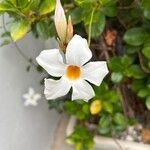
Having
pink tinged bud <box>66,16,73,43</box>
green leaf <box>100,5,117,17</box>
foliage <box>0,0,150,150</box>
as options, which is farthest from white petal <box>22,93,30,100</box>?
pink tinged bud <box>66,16,73,43</box>

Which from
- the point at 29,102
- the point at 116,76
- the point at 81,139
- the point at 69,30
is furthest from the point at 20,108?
the point at 69,30

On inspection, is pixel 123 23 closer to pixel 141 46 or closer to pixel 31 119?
pixel 141 46

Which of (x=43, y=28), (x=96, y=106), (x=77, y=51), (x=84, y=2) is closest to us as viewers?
(x=77, y=51)

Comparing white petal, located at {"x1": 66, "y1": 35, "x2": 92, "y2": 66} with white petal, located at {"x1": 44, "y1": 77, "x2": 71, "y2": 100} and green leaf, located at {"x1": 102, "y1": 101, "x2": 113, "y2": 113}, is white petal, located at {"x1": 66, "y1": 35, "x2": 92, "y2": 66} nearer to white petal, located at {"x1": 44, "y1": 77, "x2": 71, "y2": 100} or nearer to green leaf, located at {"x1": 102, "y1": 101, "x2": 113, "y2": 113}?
white petal, located at {"x1": 44, "y1": 77, "x2": 71, "y2": 100}

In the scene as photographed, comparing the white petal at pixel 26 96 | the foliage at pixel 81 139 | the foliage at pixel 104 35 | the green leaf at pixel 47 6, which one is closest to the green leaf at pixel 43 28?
the foliage at pixel 104 35

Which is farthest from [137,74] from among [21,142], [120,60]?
[21,142]

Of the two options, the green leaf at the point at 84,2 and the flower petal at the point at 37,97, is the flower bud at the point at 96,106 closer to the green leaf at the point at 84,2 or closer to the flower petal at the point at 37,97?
the flower petal at the point at 37,97

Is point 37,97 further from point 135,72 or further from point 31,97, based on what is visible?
point 135,72
